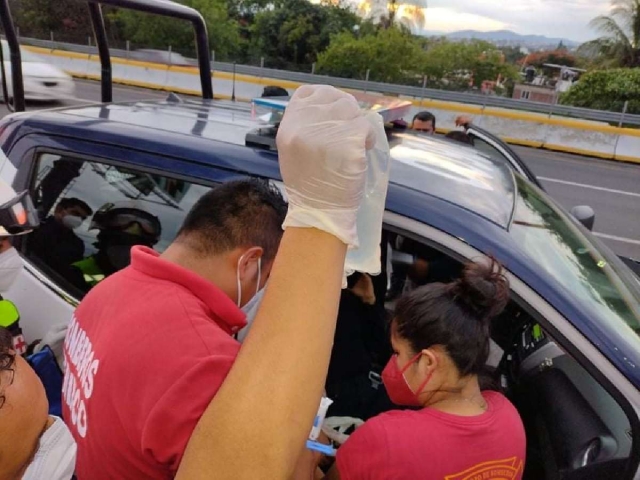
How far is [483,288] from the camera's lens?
1.45 meters

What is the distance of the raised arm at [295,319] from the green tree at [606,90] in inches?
667

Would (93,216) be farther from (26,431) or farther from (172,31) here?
(172,31)

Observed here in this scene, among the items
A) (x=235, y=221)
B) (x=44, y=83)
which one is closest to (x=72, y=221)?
(x=235, y=221)

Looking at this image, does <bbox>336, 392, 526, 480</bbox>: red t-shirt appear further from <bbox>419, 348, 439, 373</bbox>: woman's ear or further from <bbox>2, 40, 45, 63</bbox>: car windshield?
<bbox>2, 40, 45, 63</bbox>: car windshield

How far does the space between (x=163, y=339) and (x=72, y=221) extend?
4.70 ft

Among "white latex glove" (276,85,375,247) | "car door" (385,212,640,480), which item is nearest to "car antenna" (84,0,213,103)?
"car door" (385,212,640,480)

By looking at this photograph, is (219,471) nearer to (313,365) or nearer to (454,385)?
(313,365)

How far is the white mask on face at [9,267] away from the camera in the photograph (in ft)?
6.59

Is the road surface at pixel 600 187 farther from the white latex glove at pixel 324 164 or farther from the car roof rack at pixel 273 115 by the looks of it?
the white latex glove at pixel 324 164

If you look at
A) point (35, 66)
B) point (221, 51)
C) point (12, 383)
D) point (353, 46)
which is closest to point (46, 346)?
point (12, 383)

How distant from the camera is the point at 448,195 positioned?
1809 millimetres

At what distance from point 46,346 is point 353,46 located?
69.4 feet

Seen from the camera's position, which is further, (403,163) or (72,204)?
(72,204)

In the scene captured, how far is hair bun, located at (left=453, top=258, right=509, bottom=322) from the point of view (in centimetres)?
145
